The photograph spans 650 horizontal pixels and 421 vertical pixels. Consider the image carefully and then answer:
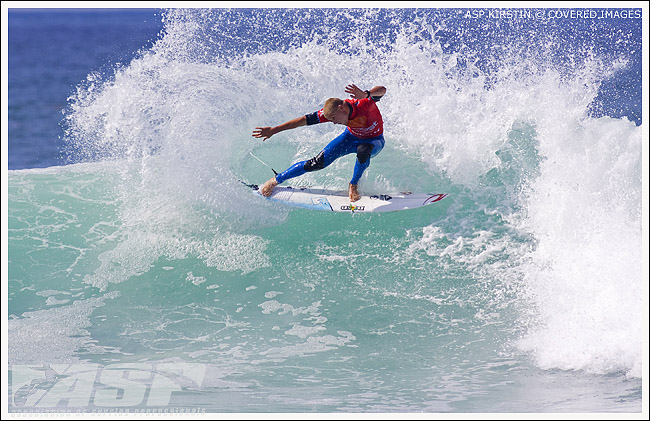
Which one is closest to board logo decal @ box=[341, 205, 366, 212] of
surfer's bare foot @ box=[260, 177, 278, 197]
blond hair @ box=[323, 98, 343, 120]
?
surfer's bare foot @ box=[260, 177, 278, 197]

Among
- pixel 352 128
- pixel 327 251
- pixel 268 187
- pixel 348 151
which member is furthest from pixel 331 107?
pixel 327 251

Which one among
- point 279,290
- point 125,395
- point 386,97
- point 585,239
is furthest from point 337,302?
point 386,97

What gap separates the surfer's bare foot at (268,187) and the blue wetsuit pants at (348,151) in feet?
1.07

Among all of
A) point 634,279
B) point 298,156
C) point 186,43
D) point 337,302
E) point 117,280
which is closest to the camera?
point 634,279

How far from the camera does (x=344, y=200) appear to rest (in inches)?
317

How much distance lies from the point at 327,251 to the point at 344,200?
674 mm

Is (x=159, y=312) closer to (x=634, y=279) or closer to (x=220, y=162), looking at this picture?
(x=220, y=162)

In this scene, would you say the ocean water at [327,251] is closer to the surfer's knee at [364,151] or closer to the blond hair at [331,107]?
the surfer's knee at [364,151]

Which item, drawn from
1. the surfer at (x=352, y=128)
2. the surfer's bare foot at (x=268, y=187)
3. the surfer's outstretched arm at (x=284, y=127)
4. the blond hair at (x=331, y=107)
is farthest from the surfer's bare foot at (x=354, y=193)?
the blond hair at (x=331, y=107)

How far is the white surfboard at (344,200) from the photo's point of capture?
7.90 meters

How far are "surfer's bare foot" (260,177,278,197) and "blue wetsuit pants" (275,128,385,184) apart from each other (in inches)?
12.9

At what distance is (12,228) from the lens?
343 inches

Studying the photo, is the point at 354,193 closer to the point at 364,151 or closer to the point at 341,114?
the point at 364,151

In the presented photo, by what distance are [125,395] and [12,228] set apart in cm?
397
